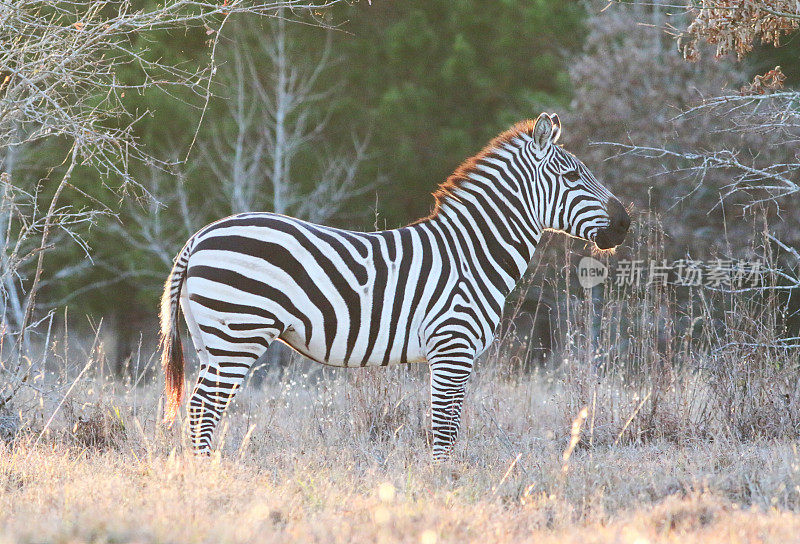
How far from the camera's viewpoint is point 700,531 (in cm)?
382

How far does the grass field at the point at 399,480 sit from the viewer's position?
3680mm

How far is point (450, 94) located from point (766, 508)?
12.9m

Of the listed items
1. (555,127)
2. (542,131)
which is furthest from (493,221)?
(555,127)

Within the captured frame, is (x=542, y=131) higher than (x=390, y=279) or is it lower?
higher

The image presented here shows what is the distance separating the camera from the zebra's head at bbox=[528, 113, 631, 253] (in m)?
5.75

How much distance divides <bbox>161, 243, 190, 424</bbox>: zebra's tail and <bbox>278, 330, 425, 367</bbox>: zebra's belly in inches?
27.4

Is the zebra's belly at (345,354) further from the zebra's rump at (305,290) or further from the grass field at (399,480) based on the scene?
the grass field at (399,480)

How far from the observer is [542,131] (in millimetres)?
5762

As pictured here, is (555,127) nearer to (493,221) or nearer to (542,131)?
(542,131)

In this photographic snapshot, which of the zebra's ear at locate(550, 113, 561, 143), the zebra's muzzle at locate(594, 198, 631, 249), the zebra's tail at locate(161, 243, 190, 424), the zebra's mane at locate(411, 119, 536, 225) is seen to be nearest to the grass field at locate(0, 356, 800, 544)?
the zebra's tail at locate(161, 243, 190, 424)

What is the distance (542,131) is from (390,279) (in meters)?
1.54

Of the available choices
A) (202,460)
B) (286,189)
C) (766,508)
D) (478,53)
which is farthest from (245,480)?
(478,53)

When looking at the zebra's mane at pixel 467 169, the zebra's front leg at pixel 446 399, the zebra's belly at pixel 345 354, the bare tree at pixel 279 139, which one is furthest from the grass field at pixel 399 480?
the bare tree at pixel 279 139

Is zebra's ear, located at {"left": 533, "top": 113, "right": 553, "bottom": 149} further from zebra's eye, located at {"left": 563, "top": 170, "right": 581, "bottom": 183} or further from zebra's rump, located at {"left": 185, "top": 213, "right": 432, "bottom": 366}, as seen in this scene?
zebra's rump, located at {"left": 185, "top": 213, "right": 432, "bottom": 366}
